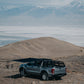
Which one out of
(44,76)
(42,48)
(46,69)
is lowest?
(44,76)

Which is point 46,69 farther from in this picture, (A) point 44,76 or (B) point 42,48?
(B) point 42,48

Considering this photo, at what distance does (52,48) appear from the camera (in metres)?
71.9

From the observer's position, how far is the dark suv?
52.9 feet

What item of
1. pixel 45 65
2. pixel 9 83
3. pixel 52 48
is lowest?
pixel 9 83

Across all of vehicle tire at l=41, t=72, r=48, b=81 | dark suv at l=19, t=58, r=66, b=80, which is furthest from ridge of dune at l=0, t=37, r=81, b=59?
vehicle tire at l=41, t=72, r=48, b=81

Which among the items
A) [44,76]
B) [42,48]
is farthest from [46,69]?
[42,48]

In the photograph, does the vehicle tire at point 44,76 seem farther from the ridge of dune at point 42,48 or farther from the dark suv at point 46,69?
the ridge of dune at point 42,48

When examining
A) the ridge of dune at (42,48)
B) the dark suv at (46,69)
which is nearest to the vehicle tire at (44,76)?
the dark suv at (46,69)

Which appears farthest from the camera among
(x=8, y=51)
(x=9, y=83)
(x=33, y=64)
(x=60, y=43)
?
(x=60, y=43)

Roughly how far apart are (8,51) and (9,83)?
4602 cm

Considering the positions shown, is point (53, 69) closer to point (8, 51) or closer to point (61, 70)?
point (61, 70)

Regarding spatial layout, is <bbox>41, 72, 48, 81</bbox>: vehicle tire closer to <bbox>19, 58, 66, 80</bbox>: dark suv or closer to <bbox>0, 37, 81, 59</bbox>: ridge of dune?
<bbox>19, 58, 66, 80</bbox>: dark suv

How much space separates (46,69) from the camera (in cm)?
1634

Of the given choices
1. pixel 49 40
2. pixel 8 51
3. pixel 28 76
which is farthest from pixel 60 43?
pixel 28 76
